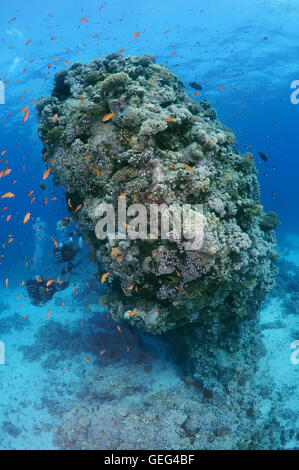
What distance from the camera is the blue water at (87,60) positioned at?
10.0 m

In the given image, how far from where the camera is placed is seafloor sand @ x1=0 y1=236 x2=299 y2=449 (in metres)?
7.73

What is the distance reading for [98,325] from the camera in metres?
13.7

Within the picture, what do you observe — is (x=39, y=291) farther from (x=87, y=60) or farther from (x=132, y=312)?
(x=87, y=60)

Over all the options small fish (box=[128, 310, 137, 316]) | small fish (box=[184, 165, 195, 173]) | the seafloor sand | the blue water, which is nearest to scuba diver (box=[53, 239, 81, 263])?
the blue water

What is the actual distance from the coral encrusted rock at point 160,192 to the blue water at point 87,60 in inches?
99.9

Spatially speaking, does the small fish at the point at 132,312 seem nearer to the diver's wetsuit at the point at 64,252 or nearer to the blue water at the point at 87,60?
the blue water at the point at 87,60

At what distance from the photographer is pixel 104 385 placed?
9.54 meters

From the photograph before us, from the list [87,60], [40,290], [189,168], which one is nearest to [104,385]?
[189,168]

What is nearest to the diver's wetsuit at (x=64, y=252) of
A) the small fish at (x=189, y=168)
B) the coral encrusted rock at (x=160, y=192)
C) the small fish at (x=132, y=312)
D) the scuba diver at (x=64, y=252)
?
the scuba diver at (x=64, y=252)

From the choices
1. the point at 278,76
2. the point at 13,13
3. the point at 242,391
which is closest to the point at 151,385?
the point at 242,391

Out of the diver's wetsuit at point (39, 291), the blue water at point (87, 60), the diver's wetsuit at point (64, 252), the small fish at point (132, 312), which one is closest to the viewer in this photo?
the small fish at point (132, 312)

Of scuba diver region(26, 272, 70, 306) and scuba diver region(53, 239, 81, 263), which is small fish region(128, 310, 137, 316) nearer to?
scuba diver region(53, 239, 81, 263)

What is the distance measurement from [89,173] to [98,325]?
8.97 meters

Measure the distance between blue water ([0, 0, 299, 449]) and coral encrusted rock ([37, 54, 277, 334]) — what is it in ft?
8.33
